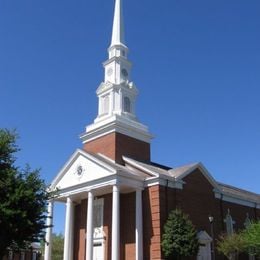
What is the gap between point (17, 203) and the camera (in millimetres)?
27531

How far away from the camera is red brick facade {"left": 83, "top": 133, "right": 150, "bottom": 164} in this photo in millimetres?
44334

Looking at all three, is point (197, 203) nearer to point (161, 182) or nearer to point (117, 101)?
point (161, 182)

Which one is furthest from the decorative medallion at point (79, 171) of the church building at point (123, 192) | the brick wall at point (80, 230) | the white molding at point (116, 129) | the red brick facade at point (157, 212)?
the white molding at point (116, 129)

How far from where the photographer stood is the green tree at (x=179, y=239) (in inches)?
1468

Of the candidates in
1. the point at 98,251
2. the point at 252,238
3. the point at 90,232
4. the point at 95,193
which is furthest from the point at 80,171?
the point at 252,238

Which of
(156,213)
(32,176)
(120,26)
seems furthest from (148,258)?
(120,26)

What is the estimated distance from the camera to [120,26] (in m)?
51.2

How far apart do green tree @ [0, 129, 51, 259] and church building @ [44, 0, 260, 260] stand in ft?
33.4

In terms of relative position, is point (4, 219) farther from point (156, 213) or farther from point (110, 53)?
point (110, 53)

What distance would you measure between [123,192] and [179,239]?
25.3ft

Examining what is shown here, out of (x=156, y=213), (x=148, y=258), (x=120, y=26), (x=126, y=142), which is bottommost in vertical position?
(x=148, y=258)

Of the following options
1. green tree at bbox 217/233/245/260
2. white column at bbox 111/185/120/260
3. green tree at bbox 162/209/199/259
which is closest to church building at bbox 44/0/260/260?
white column at bbox 111/185/120/260

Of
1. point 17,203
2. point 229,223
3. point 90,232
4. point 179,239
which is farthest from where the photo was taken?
point 229,223

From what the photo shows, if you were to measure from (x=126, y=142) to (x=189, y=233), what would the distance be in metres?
11.7
